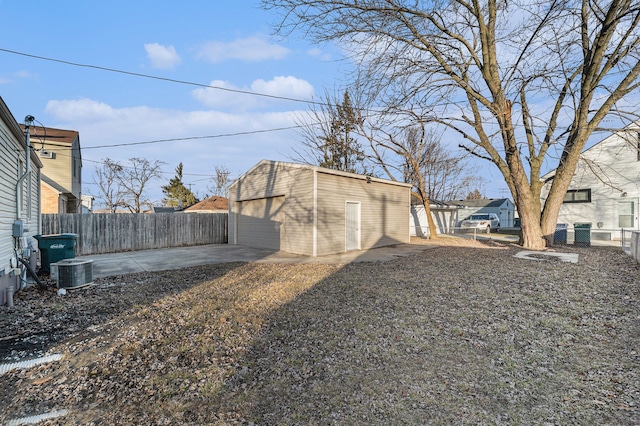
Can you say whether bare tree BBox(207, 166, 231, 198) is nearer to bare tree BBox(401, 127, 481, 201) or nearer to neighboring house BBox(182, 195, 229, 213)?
neighboring house BBox(182, 195, 229, 213)

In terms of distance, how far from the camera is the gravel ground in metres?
2.20

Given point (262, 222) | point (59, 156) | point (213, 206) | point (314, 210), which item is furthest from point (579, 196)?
point (59, 156)

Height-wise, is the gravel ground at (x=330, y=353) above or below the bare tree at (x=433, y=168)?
below

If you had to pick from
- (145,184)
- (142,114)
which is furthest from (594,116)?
(145,184)

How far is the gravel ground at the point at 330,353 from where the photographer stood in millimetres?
2195

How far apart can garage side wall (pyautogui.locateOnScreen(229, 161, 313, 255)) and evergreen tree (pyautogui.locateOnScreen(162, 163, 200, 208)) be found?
79.3 feet

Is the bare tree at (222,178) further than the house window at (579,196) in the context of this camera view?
Yes

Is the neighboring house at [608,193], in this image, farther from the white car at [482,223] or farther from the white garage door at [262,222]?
the white garage door at [262,222]

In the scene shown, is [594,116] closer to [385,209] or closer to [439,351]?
[385,209]

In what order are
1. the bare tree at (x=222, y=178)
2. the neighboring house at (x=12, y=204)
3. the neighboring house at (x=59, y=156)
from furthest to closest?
the bare tree at (x=222, y=178) → the neighboring house at (x=59, y=156) → the neighboring house at (x=12, y=204)

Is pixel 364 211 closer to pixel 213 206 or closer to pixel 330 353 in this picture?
pixel 330 353

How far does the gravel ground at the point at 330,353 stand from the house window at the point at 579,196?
1365 cm

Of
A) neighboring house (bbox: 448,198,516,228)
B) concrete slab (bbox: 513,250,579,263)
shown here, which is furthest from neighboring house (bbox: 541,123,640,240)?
neighboring house (bbox: 448,198,516,228)

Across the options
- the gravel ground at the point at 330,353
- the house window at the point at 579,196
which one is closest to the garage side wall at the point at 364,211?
the gravel ground at the point at 330,353
